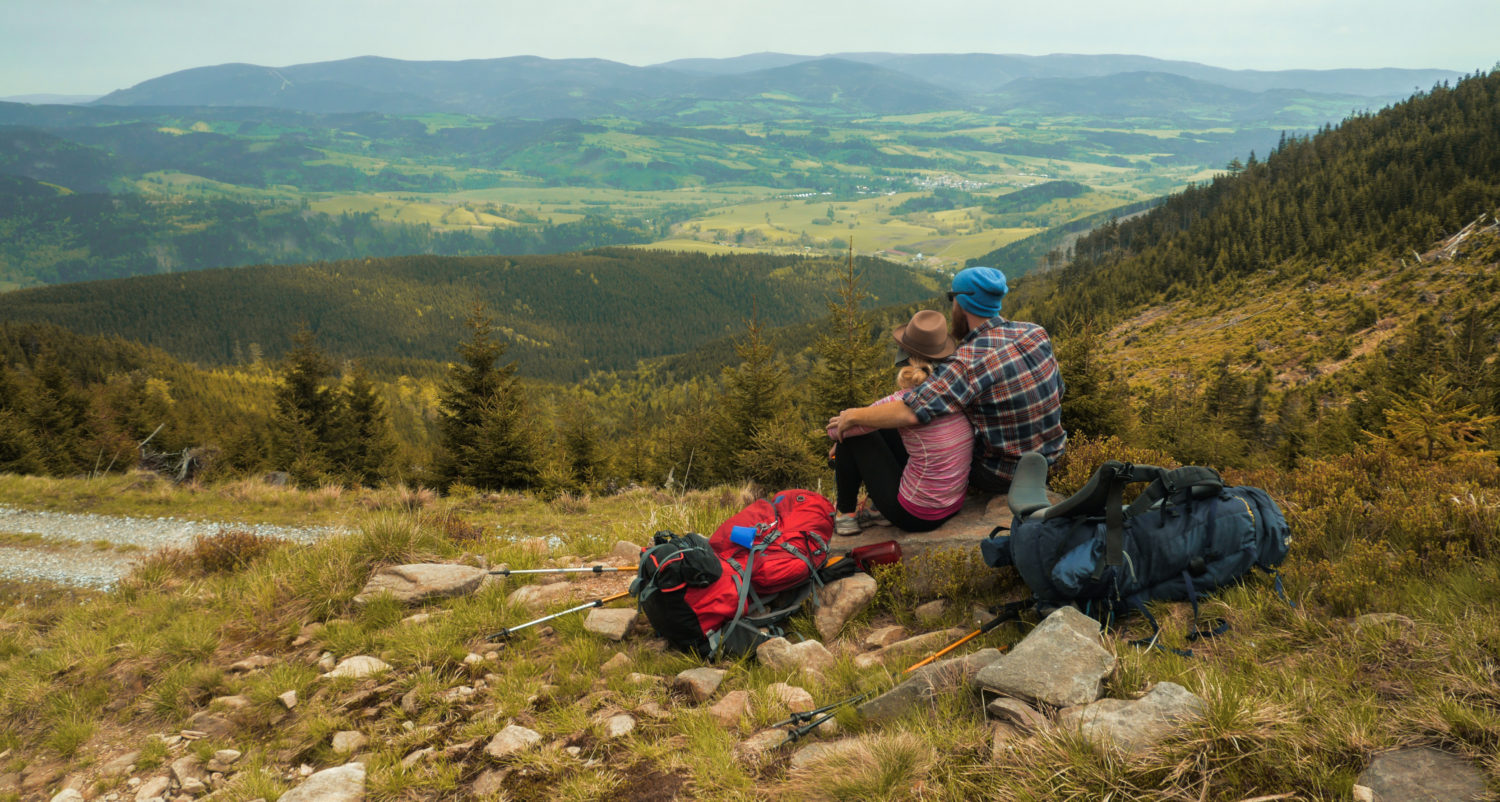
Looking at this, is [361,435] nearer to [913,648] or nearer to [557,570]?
[557,570]

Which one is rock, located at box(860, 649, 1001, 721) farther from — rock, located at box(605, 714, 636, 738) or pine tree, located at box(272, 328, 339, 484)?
pine tree, located at box(272, 328, 339, 484)

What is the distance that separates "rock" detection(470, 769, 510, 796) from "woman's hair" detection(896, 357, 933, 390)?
386cm

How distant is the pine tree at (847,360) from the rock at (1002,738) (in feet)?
51.6

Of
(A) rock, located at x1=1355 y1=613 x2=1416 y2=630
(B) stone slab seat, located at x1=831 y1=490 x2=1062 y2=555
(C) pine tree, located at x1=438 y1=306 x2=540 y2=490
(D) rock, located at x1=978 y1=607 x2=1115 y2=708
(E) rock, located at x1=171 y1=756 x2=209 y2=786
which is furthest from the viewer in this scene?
(C) pine tree, located at x1=438 y1=306 x2=540 y2=490

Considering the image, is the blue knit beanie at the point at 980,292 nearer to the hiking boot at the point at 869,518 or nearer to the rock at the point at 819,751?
the hiking boot at the point at 869,518

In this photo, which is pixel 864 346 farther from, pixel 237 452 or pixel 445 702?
pixel 237 452

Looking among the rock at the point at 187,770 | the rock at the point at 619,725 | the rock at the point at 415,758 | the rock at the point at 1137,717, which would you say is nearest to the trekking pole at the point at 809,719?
the rock at the point at 619,725

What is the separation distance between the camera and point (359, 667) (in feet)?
16.0

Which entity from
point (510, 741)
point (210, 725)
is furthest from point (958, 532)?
point (210, 725)

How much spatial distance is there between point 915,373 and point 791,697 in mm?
2742

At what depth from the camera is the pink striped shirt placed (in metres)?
5.33

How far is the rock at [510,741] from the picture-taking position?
12.6 feet

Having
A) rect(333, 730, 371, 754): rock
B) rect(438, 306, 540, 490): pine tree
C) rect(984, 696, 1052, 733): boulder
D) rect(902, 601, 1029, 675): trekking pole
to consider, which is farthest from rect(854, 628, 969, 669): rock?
rect(438, 306, 540, 490): pine tree

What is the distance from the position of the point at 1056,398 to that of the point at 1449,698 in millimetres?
3082
